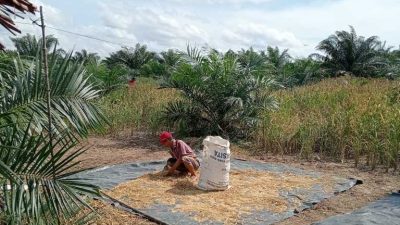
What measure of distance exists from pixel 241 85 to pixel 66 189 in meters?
7.22

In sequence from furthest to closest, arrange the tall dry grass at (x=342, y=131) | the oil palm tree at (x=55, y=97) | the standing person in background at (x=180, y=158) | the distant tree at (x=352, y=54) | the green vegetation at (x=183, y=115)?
the distant tree at (x=352, y=54), the tall dry grass at (x=342, y=131), the standing person in background at (x=180, y=158), the oil palm tree at (x=55, y=97), the green vegetation at (x=183, y=115)

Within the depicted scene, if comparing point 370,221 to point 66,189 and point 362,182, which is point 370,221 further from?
point 66,189

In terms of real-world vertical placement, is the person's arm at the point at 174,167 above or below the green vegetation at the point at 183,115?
below

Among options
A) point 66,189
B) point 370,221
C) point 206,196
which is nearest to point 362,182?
point 370,221

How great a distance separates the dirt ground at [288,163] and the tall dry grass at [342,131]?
1.27 feet

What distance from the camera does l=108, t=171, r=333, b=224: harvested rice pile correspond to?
491 cm

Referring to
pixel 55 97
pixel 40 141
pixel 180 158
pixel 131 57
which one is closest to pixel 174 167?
pixel 180 158

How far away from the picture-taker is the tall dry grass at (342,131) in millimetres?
7293

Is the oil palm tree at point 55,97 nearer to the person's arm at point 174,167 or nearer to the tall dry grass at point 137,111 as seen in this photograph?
the person's arm at point 174,167

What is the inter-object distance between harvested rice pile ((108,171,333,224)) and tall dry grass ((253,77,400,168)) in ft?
4.94

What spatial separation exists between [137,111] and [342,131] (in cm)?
541

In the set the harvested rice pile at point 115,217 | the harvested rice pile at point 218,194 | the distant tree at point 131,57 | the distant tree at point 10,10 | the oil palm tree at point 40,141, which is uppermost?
the distant tree at point 131,57

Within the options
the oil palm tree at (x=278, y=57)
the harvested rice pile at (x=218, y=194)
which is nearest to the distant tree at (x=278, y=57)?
the oil palm tree at (x=278, y=57)

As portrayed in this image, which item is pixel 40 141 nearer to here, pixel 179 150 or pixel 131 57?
pixel 179 150
